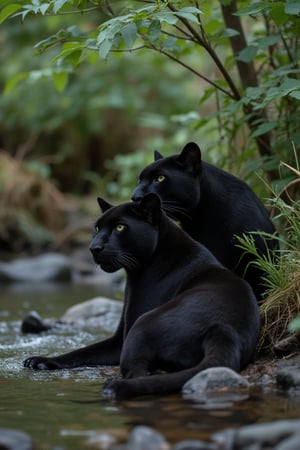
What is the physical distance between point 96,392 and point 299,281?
1321 mm

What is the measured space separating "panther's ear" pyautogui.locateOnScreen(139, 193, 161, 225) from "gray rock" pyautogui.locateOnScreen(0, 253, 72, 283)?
7.58 metres

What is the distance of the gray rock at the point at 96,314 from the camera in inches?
288

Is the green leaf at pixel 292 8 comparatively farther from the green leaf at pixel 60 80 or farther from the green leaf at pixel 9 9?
the green leaf at pixel 60 80

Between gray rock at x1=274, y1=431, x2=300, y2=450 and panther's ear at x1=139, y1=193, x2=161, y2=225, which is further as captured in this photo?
panther's ear at x1=139, y1=193, x2=161, y2=225

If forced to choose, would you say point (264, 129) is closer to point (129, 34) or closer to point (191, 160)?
point (191, 160)

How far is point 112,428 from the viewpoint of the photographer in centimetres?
312

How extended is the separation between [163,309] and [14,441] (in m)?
1.40

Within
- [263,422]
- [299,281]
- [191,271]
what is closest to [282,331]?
[299,281]

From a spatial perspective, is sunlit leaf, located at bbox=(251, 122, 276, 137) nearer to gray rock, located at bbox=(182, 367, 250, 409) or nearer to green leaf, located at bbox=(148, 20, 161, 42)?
green leaf, located at bbox=(148, 20, 161, 42)

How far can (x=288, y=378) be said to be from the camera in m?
3.84

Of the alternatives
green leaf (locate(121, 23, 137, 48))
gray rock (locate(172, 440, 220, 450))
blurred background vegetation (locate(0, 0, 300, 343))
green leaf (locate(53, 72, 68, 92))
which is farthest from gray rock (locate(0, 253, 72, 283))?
gray rock (locate(172, 440, 220, 450))

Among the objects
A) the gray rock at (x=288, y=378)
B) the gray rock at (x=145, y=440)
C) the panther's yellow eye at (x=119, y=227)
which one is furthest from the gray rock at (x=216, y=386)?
the panther's yellow eye at (x=119, y=227)

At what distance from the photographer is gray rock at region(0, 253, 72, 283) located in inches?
475

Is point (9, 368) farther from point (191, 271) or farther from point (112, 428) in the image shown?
point (112, 428)
